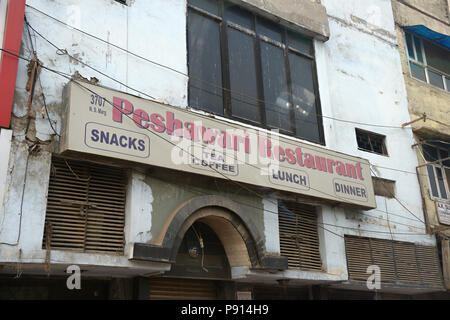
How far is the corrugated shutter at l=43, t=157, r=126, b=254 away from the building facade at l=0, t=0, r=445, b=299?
0.08 ft

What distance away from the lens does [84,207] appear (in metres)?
7.03

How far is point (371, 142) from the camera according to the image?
11867 millimetres

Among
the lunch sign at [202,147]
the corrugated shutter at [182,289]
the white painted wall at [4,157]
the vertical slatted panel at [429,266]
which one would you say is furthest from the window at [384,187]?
the white painted wall at [4,157]

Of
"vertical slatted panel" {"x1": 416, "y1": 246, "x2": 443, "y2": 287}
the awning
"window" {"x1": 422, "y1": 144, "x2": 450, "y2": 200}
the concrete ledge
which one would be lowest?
"vertical slatted panel" {"x1": 416, "y1": 246, "x2": 443, "y2": 287}

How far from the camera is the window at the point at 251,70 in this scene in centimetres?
927

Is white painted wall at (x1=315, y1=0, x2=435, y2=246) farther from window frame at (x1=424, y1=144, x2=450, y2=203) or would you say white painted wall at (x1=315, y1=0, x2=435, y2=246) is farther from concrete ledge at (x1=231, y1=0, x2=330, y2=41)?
window frame at (x1=424, y1=144, x2=450, y2=203)

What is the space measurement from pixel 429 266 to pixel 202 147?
677 cm

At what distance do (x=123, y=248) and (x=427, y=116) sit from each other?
955 centimetres

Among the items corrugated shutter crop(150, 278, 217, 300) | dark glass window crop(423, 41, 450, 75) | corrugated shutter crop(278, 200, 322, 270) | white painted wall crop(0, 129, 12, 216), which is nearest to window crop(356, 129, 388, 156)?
corrugated shutter crop(278, 200, 322, 270)

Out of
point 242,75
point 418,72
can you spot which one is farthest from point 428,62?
point 242,75

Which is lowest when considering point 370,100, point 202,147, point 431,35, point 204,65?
point 202,147

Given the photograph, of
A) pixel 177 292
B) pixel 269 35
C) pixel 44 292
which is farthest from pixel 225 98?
pixel 44 292

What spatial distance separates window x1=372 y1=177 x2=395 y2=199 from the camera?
1112 centimetres

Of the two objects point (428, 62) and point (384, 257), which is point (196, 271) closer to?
point (384, 257)
